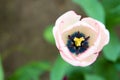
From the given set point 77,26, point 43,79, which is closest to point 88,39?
point 77,26

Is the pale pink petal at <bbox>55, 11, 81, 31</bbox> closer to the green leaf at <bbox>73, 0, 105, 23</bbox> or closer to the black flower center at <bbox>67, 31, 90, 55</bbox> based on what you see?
the black flower center at <bbox>67, 31, 90, 55</bbox>

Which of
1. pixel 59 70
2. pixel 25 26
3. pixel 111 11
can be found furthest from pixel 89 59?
pixel 25 26

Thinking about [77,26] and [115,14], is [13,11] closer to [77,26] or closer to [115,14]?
[115,14]

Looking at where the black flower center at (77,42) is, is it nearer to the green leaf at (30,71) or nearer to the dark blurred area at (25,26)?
the green leaf at (30,71)

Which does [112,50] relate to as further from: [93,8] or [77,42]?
[77,42]

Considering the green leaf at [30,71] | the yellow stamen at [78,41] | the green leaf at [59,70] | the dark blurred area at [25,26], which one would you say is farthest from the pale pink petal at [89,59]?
the dark blurred area at [25,26]

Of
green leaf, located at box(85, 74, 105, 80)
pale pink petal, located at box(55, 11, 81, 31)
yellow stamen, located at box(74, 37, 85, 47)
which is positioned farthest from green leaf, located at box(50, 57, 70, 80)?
pale pink petal, located at box(55, 11, 81, 31)
